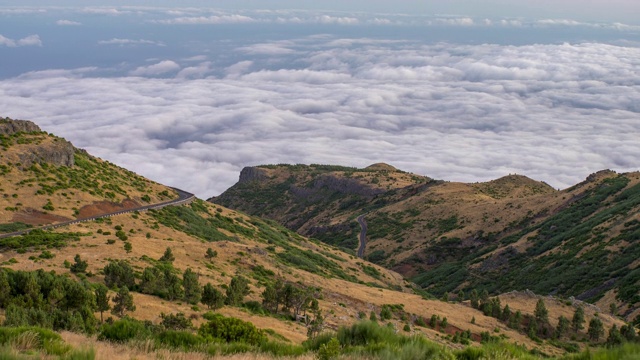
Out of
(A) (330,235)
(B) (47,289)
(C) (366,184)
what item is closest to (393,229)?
(A) (330,235)

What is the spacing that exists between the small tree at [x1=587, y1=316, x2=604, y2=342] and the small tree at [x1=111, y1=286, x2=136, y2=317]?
26625 mm

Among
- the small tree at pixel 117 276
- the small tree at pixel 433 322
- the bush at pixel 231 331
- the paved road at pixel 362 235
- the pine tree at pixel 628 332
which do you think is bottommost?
the paved road at pixel 362 235

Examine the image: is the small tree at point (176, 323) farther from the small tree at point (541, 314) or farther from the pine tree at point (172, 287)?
the small tree at point (541, 314)

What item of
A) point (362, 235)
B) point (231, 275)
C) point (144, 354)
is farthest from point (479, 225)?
point (144, 354)

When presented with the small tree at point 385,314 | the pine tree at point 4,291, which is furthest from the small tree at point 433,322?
the pine tree at point 4,291

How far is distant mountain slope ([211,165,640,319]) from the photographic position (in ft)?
168

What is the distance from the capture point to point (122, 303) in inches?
796

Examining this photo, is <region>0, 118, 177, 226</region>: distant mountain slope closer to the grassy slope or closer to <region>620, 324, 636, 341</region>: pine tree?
the grassy slope

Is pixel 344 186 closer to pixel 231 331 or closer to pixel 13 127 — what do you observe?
pixel 13 127

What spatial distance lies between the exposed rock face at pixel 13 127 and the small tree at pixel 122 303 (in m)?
40.3

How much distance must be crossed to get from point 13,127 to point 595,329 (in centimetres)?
5296

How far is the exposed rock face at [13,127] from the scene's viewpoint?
5362 centimetres

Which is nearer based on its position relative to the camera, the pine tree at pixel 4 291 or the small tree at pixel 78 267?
the pine tree at pixel 4 291

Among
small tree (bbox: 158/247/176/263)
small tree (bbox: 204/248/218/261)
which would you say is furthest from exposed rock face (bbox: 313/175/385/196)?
small tree (bbox: 158/247/176/263)
